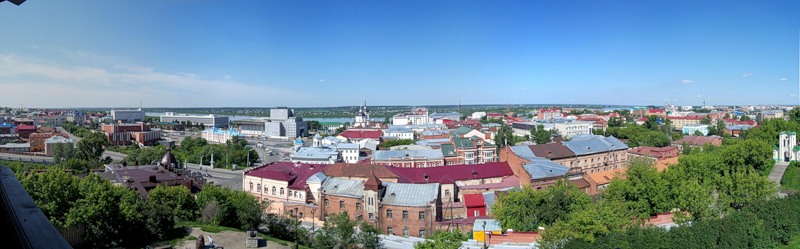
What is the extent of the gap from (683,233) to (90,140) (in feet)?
210

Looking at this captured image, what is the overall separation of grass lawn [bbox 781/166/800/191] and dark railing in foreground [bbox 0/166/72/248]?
42.7m

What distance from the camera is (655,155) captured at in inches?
2044

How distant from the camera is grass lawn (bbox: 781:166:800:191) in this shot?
116 feet

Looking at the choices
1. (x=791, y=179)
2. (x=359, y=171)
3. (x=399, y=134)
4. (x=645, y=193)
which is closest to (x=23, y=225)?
(x=645, y=193)

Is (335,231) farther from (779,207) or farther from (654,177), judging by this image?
(779,207)

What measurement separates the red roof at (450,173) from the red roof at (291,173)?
257 inches

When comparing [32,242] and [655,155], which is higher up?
Result: [32,242]

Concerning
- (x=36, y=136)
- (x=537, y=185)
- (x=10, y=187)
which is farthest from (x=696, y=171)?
(x=36, y=136)

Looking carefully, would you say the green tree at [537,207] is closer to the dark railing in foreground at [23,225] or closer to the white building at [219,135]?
the dark railing in foreground at [23,225]

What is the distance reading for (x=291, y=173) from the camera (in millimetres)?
38594

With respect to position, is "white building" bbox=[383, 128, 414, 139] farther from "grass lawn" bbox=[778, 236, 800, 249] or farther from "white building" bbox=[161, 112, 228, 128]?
"white building" bbox=[161, 112, 228, 128]

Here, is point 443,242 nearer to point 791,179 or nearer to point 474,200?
point 474,200

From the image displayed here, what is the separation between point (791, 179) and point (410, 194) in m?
30.1

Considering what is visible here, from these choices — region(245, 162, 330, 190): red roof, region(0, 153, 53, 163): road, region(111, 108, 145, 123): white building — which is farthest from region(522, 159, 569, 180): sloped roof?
region(111, 108, 145, 123): white building
